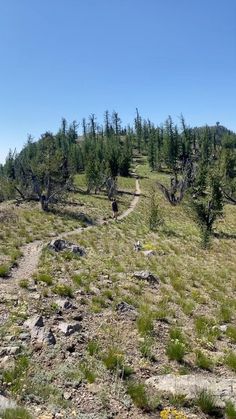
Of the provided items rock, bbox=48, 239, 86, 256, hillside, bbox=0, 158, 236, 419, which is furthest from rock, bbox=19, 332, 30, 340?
rock, bbox=48, 239, 86, 256

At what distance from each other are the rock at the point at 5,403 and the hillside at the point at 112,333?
0.04 m

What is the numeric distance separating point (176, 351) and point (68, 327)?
2.90 m

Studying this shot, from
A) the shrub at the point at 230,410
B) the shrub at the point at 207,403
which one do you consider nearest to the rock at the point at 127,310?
the shrub at the point at 207,403

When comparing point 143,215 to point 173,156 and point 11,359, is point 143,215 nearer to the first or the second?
point 11,359

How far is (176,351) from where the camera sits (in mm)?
9234

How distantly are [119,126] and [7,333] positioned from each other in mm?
157498

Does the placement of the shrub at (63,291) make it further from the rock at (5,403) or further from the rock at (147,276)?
the rock at (5,403)

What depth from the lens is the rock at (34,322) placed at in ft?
31.7

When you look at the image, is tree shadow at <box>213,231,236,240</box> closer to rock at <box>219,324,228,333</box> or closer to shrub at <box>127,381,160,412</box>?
rock at <box>219,324,228,333</box>

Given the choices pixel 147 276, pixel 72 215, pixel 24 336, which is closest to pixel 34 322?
pixel 24 336

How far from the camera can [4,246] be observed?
1964 cm

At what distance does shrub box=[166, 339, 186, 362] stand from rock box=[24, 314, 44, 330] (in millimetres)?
3420

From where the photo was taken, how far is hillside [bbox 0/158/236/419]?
709 cm

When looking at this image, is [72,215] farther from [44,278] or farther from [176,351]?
[176,351]
